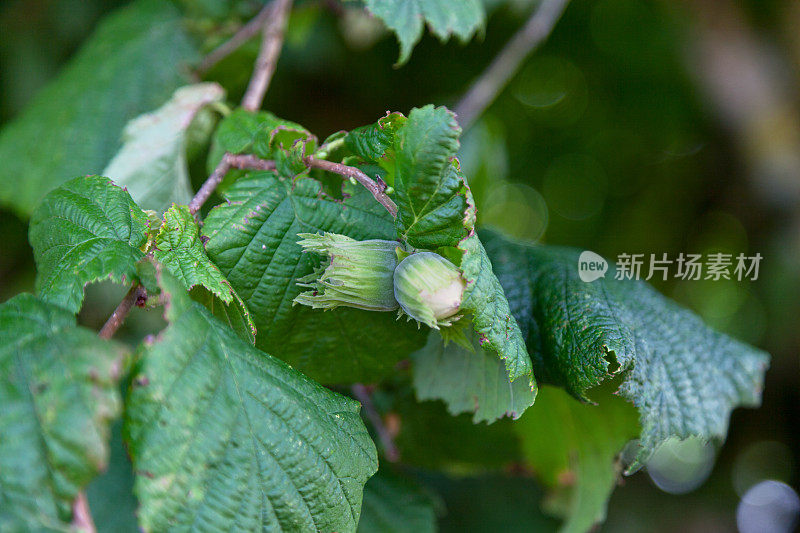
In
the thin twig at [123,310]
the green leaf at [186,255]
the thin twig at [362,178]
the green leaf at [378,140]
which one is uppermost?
the green leaf at [378,140]

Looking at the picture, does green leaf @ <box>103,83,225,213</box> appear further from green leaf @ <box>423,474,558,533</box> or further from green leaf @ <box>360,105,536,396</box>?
green leaf @ <box>423,474,558,533</box>

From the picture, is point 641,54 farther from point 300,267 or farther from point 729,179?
point 300,267

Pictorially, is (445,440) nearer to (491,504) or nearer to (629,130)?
(491,504)

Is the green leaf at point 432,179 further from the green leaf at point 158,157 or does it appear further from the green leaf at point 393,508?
the green leaf at point 393,508

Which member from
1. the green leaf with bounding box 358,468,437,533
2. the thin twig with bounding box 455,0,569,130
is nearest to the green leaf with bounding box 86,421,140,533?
the green leaf with bounding box 358,468,437,533

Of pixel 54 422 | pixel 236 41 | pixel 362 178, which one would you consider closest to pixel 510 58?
pixel 236 41

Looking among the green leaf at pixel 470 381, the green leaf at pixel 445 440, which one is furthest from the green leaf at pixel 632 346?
the green leaf at pixel 445 440
